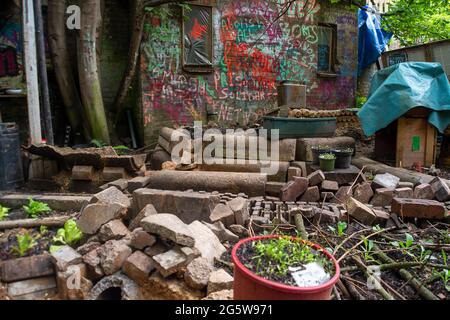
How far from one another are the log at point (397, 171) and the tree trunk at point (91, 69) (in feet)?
18.2

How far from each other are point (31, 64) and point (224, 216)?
4821 mm

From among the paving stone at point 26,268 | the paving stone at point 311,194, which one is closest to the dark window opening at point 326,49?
the paving stone at point 311,194

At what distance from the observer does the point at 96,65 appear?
7578 millimetres

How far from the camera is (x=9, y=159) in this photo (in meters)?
5.42

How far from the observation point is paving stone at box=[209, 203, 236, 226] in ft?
12.2

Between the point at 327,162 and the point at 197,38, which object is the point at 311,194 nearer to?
the point at 327,162

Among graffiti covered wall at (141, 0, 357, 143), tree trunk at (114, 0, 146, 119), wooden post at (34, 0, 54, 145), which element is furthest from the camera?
graffiti covered wall at (141, 0, 357, 143)

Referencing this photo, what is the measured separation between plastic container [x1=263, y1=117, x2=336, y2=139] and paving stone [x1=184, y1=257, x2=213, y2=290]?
3.76 m

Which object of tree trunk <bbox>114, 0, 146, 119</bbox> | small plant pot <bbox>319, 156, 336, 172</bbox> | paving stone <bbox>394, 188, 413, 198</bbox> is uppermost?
tree trunk <bbox>114, 0, 146, 119</bbox>

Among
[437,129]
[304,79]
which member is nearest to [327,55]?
[304,79]

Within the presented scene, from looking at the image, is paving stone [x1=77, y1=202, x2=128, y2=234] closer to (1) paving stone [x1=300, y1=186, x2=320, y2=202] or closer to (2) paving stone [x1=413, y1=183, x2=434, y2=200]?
(1) paving stone [x1=300, y1=186, x2=320, y2=202]

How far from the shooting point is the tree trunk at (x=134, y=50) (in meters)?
7.71

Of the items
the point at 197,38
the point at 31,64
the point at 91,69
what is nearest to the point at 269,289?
the point at 31,64

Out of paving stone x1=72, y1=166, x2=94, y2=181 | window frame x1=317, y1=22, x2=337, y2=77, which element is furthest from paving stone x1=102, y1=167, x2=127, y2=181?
window frame x1=317, y1=22, x2=337, y2=77
